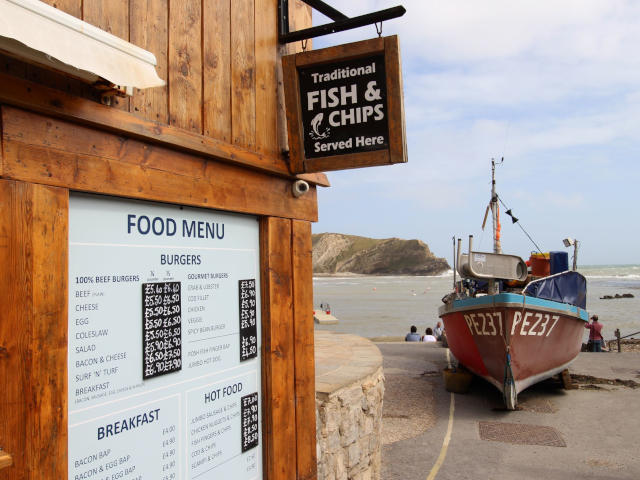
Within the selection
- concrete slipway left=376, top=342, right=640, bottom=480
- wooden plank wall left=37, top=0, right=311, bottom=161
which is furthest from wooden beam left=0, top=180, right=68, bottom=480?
concrete slipway left=376, top=342, right=640, bottom=480

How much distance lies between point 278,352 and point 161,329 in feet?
3.48

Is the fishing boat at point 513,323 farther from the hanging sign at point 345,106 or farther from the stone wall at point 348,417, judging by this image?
the hanging sign at point 345,106

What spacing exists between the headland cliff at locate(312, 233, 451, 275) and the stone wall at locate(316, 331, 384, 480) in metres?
126

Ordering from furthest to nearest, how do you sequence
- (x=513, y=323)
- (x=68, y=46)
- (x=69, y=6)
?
(x=513, y=323), (x=69, y=6), (x=68, y=46)

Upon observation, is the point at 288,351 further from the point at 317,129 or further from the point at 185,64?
the point at 185,64

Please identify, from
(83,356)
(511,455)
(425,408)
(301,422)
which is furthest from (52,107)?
(425,408)

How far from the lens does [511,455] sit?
8211mm

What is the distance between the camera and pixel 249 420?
11.7 feet

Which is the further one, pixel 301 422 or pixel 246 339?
pixel 301 422

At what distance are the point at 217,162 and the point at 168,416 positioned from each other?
1.42 m

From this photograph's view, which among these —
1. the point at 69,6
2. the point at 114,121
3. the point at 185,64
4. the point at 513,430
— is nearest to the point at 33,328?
the point at 114,121

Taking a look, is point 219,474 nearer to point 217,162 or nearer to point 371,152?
point 217,162

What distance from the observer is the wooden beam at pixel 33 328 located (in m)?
2.13

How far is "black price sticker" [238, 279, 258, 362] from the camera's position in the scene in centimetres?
352
